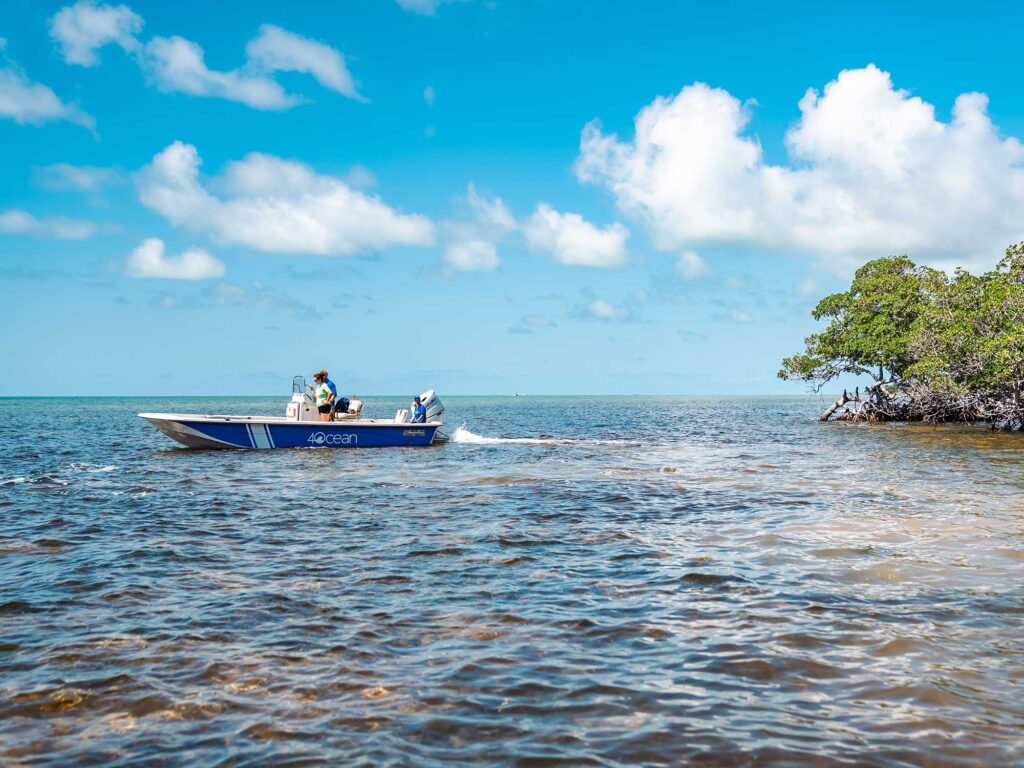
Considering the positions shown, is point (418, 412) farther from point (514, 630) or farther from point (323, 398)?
point (514, 630)

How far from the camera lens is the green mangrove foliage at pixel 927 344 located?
37156 mm

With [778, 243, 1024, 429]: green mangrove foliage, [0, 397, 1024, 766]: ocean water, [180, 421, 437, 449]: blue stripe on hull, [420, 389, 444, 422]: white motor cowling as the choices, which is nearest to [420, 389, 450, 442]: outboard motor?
[420, 389, 444, 422]: white motor cowling

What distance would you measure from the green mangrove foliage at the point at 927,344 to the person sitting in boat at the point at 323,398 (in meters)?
28.8

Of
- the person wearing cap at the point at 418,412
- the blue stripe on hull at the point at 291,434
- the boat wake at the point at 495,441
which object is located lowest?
the boat wake at the point at 495,441

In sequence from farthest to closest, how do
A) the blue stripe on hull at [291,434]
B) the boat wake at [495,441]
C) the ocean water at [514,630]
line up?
the boat wake at [495,441]
the blue stripe on hull at [291,434]
the ocean water at [514,630]

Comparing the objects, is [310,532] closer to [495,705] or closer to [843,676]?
[495,705]

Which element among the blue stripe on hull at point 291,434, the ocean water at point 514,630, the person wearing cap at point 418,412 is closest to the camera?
the ocean water at point 514,630

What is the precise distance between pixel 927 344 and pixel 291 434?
1332 inches

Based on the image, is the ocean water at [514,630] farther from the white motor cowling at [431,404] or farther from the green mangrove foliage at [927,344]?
the green mangrove foliage at [927,344]

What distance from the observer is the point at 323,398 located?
28.0m

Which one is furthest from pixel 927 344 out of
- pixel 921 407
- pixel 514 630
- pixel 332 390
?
pixel 514 630

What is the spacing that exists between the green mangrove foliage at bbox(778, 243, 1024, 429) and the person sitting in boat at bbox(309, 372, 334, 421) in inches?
1135

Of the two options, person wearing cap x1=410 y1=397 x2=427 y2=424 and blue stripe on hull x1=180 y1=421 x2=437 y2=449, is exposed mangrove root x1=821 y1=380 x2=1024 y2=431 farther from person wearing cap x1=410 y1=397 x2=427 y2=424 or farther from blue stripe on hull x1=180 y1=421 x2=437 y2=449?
blue stripe on hull x1=180 y1=421 x2=437 y2=449

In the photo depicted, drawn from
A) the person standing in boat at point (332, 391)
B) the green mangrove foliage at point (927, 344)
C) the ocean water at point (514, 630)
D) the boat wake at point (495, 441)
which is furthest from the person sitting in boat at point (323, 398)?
the green mangrove foliage at point (927, 344)
